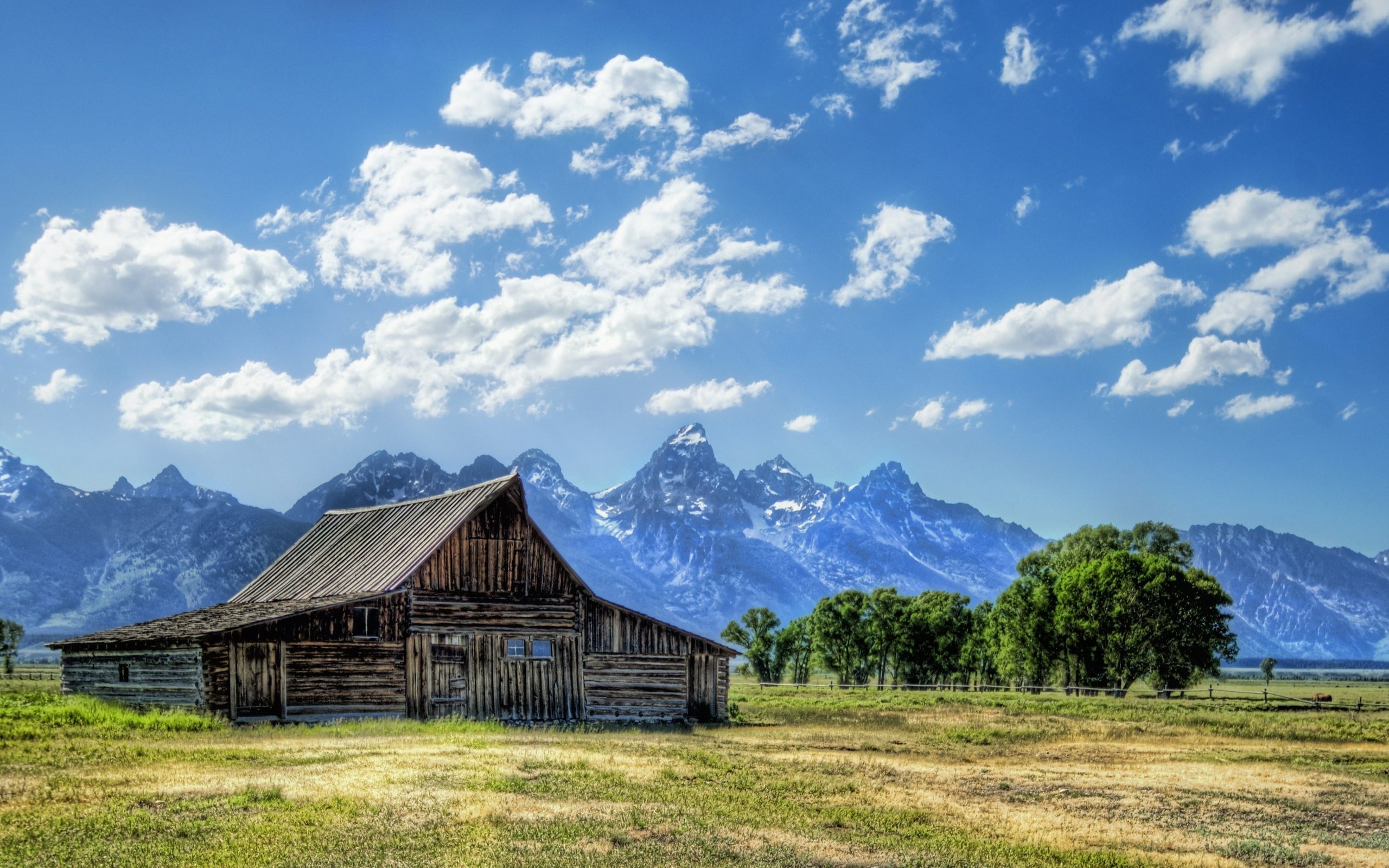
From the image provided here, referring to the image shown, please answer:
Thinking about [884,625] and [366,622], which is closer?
[366,622]

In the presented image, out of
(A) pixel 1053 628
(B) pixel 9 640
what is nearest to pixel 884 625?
(A) pixel 1053 628

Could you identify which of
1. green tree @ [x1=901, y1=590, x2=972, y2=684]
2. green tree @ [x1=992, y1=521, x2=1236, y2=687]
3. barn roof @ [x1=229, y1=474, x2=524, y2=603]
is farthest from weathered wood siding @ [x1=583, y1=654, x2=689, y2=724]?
green tree @ [x1=901, y1=590, x2=972, y2=684]

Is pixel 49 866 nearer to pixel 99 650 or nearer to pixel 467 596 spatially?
pixel 467 596

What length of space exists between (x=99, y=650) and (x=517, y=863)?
39.1 metres

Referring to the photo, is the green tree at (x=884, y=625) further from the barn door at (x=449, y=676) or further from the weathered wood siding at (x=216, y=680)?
the weathered wood siding at (x=216, y=680)

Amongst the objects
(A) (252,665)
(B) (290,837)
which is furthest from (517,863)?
(A) (252,665)

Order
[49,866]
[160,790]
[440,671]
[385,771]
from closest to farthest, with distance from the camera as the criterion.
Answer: [49,866] → [160,790] → [385,771] → [440,671]

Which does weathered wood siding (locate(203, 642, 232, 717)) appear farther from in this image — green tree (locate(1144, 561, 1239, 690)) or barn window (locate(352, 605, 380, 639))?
green tree (locate(1144, 561, 1239, 690))

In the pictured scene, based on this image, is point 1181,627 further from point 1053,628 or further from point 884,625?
point 884,625

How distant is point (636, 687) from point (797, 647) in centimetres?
7915

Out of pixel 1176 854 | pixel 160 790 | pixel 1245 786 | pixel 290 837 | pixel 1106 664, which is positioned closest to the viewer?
pixel 290 837

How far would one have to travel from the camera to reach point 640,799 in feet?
66.7

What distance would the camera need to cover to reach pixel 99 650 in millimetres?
46500

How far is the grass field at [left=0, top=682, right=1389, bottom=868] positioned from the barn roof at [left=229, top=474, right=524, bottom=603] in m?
7.95
